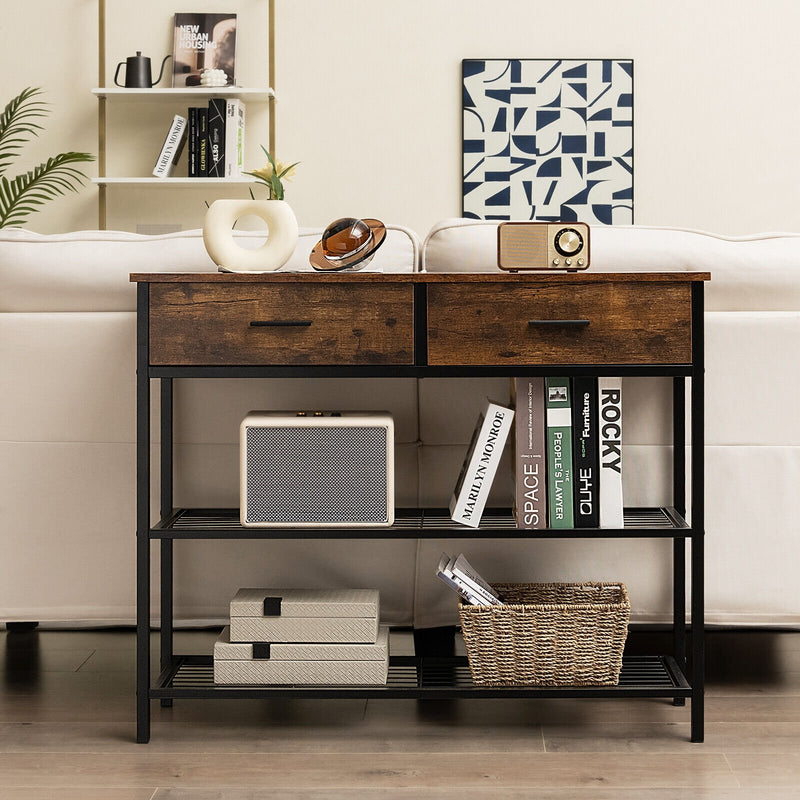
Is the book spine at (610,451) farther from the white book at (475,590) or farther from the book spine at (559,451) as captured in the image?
the white book at (475,590)

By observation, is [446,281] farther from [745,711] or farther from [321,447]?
[745,711]

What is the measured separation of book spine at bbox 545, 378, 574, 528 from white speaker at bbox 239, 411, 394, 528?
0.29 metres

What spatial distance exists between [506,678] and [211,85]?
282cm

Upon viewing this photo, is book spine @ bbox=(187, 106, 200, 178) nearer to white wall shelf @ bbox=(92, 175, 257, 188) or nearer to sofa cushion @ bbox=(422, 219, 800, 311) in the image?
white wall shelf @ bbox=(92, 175, 257, 188)

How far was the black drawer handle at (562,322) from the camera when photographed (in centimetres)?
168

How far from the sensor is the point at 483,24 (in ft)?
12.6

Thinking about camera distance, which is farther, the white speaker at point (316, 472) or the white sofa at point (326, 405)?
the white sofa at point (326, 405)

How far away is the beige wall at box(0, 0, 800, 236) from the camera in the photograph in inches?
152

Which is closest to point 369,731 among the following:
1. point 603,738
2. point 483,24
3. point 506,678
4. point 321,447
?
point 506,678

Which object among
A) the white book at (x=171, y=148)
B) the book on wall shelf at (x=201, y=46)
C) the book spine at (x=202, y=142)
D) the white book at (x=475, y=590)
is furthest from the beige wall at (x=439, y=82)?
the white book at (x=475, y=590)

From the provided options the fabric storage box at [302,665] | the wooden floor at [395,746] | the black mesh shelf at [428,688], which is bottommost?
the wooden floor at [395,746]

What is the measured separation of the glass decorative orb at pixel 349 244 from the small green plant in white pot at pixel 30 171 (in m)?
2.23

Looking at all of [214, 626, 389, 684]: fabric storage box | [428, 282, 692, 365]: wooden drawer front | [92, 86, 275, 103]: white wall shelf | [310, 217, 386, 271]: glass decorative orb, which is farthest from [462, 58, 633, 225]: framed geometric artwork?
[214, 626, 389, 684]: fabric storage box

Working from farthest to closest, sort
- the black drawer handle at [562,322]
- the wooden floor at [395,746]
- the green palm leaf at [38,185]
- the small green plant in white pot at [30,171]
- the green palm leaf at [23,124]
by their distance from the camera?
the green palm leaf at [23,124], the small green plant in white pot at [30,171], the green palm leaf at [38,185], the black drawer handle at [562,322], the wooden floor at [395,746]
